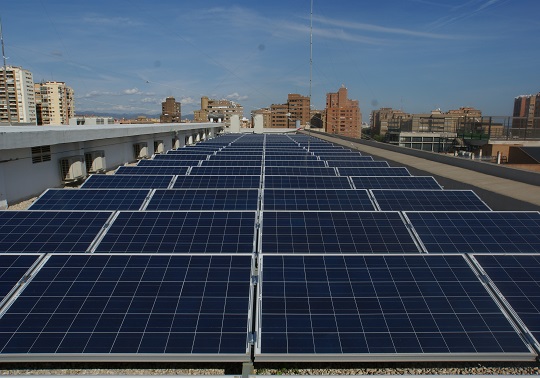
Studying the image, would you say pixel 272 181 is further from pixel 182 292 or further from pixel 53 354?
pixel 53 354

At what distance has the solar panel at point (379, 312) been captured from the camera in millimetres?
4766

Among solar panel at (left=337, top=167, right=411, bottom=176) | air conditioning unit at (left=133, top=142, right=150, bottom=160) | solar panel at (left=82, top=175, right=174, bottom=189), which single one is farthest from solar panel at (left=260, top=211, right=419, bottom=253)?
air conditioning unit at (left=133, top=142, right=150, bottom=160)

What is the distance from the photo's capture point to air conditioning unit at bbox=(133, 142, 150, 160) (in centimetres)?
3261

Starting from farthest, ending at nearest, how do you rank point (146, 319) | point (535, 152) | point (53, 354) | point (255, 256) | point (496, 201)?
point (535, 152), point (496, 201), point (255, 256), point (146, 319), point (53, 354)

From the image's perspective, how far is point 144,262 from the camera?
6391 mm

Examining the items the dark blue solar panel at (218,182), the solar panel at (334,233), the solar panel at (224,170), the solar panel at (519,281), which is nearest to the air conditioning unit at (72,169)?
the solar panel at (224,170)

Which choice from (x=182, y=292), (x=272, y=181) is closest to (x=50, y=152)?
(x=272, y=181)

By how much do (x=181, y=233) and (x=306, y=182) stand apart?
7421 mm

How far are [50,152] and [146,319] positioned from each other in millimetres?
17041

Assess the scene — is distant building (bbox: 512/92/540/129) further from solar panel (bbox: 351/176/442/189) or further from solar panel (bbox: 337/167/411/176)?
solar panel (bbox: 351/176/442/189)

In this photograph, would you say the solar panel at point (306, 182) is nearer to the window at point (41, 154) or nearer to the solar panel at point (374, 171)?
the solar panel at point (374, 171)

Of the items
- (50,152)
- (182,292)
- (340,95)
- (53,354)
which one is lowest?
(53,354)

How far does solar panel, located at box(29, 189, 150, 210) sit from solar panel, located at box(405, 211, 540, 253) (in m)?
8.16

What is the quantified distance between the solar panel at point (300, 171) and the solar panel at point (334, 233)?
9.55 metres
